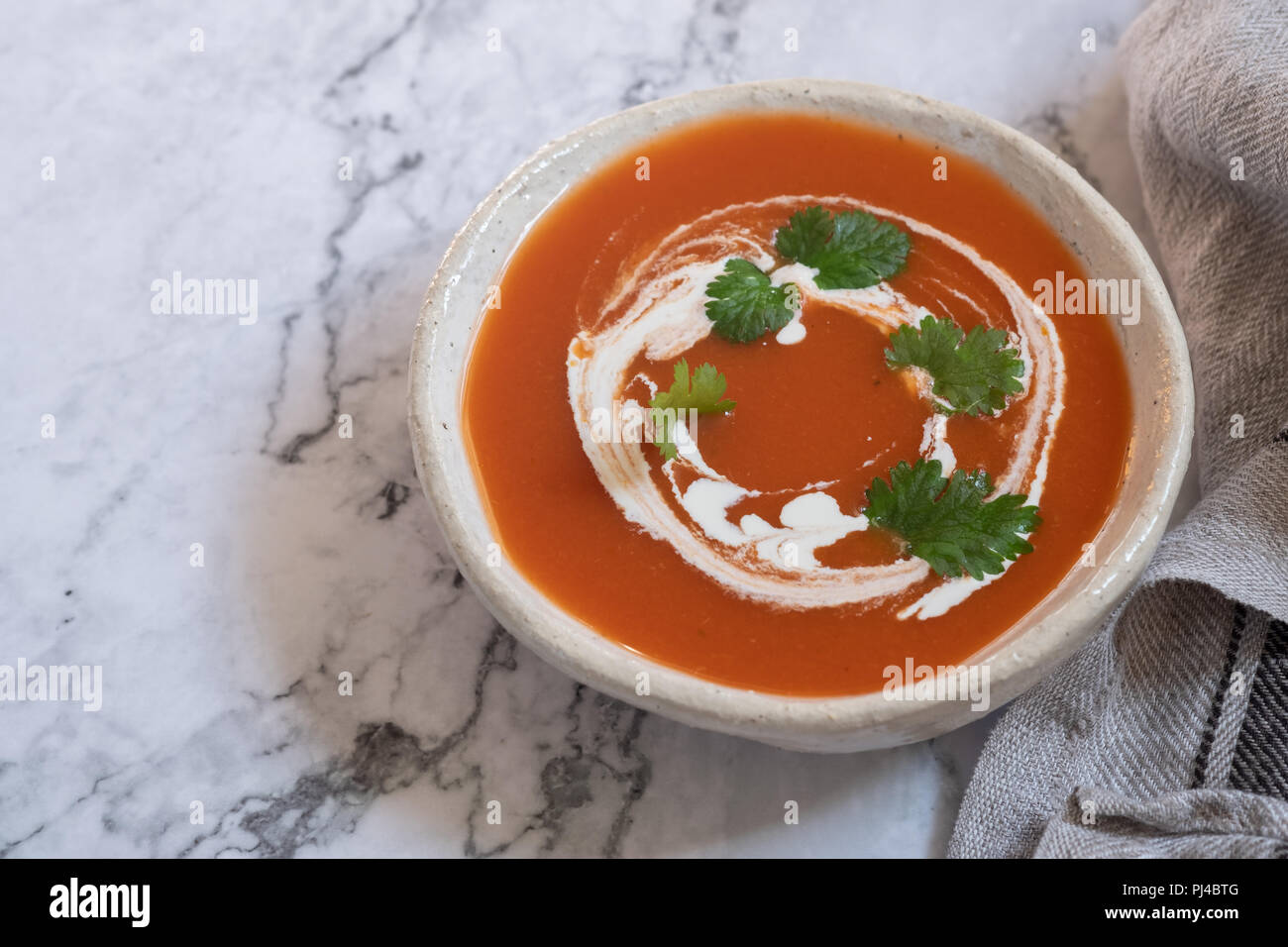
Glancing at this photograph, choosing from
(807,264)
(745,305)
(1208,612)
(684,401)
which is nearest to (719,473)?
(684,401)

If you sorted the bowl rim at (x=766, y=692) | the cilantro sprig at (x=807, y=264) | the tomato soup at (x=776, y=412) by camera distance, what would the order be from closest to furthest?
1. the bowl rim at (x=766, y=692)
2. the tomato soup at (x=776, y=412)
3. the cilantro sprig at (x=807, y=264)

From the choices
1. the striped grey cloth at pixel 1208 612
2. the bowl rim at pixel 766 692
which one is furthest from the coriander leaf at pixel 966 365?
the striped grey cloth at pixel 1208 612

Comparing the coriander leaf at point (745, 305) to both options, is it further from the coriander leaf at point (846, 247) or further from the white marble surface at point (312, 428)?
the white marble surface at point (312, 428)

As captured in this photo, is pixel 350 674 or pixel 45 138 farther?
pixel 45 138

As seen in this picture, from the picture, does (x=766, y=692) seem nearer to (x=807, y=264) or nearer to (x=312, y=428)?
(x=807, y=264)

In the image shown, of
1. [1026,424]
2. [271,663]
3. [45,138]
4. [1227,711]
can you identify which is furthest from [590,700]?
[45,138]

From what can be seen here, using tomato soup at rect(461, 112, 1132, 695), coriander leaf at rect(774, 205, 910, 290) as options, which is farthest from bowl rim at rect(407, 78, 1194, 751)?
coriander leaf at rect(774, 205, 910, 290)
